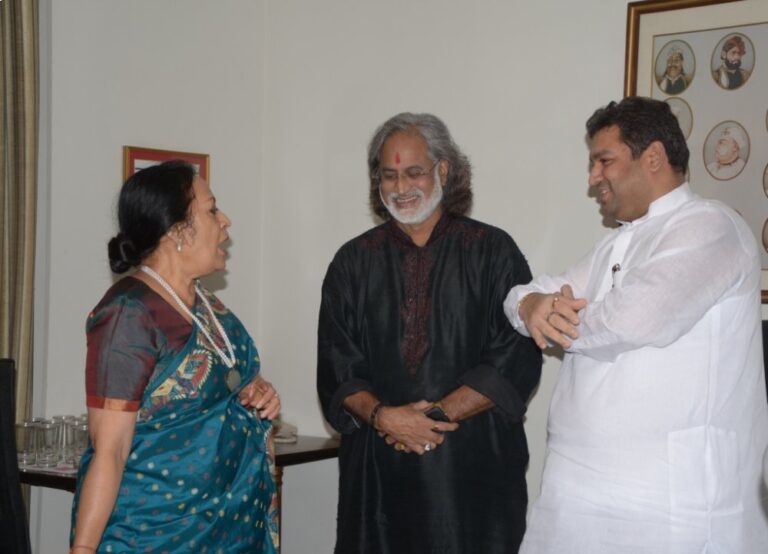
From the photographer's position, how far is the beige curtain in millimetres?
3684

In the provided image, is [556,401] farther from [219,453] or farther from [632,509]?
[219,453]

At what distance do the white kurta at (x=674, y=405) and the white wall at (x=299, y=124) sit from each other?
132cm

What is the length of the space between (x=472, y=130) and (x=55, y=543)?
2377mm

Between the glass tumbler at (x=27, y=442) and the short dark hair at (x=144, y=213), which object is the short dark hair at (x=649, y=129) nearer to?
the short dark hair at (x=144, y=213)

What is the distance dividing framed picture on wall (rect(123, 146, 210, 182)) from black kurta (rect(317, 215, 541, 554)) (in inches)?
51.2

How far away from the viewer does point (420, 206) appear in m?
3.25

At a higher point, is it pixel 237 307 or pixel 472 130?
pixel 472 130

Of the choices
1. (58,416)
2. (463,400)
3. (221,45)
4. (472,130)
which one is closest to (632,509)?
(463,400)

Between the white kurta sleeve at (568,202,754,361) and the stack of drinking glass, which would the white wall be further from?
the white kurta sleeve at (568,202,754,361)

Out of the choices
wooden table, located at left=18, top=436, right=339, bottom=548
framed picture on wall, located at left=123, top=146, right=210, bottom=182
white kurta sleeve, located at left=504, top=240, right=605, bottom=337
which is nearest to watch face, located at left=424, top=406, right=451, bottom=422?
white kurta sleeve, located at left=504, top=240, right=605, bottom=337

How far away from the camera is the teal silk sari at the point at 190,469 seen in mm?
2430

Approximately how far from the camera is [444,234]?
3.29m

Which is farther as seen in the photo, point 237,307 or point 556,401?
point 237,307

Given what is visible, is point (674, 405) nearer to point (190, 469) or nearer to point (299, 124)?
point (190, 469)
